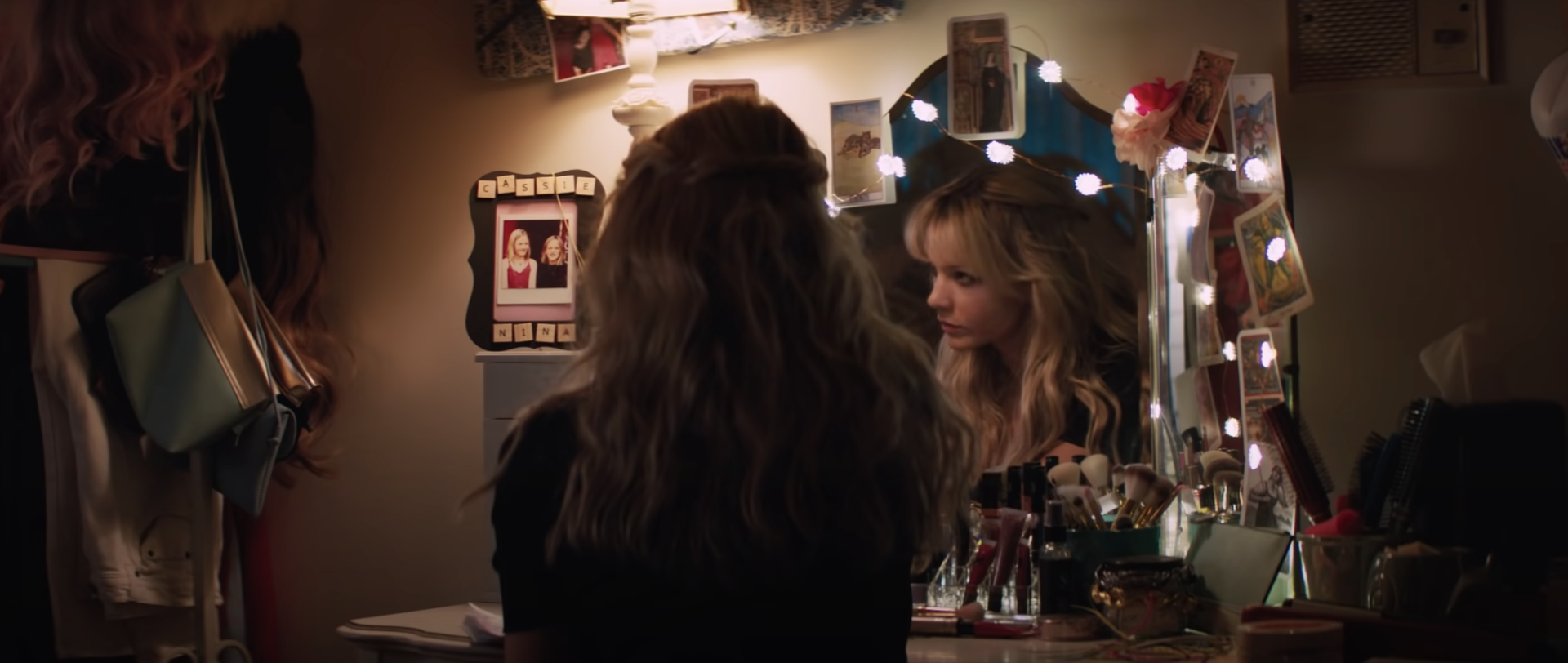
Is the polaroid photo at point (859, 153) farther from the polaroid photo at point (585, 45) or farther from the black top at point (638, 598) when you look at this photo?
the black top at point (638, 598)

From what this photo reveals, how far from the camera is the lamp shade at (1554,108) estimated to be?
1426mm

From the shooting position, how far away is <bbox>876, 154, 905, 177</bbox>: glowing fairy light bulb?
2082 mm

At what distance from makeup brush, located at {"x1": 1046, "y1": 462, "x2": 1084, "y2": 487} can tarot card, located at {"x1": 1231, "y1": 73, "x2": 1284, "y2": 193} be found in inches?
16.5

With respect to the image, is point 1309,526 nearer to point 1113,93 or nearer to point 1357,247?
point 1357,247

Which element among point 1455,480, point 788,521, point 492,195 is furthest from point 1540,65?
point 492,195

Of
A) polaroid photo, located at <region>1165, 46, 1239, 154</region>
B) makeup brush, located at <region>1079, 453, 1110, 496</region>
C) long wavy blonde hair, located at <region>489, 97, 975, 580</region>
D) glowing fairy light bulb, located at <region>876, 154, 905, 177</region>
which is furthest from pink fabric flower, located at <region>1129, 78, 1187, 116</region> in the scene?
long wavy blonde hair, located at <region>489, 97, 975, 580</region>

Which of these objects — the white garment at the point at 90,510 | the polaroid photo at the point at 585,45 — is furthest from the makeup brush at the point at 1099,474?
the white garment at the point at 90,510

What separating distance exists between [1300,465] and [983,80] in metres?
0.75

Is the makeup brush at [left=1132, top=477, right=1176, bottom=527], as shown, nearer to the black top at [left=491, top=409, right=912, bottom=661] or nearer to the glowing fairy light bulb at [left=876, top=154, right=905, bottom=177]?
the glowing fairy light bulb at [left=876, top=154, right=905, bottom=177]

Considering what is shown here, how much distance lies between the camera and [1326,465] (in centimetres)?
167

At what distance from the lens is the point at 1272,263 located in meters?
1.69

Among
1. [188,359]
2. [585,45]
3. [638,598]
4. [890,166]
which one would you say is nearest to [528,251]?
[585,45]

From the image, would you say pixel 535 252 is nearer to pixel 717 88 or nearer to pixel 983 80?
pixel 717 88

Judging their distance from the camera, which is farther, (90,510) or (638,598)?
(90,510)
